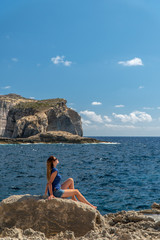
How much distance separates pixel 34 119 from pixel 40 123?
2.78 m

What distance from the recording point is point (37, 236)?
19.5 ft

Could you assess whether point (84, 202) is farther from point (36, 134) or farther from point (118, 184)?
point (36, 134)

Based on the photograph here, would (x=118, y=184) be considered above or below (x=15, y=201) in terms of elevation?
below

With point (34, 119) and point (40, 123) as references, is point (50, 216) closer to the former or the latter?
point (34, 119)

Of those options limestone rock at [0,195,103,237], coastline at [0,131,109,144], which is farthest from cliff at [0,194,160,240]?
coastline at [0,131,109,144]

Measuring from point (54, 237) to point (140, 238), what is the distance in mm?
2225

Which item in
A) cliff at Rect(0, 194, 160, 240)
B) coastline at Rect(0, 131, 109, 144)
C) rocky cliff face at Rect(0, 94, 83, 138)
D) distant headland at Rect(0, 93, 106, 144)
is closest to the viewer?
cliff at Rect(0, 194, 160, 240)

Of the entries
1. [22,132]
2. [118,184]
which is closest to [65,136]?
[22,132]

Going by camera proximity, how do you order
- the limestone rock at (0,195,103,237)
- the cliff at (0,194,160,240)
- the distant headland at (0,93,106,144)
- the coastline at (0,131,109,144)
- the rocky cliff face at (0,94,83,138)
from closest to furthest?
the cliff at (0,194,160,240) → the limestone rock at (0,195,103,237) → the coastline at (0,131,109,144) → the distant headland at (0,93,106,144) → the rocky cliff face at (0,94,83,138)

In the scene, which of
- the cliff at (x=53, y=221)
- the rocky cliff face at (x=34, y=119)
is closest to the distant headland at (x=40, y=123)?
the rocky cliff face at (x=34, y=119)

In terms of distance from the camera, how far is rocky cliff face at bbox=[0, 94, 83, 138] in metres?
90.5

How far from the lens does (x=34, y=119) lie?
91250 mm

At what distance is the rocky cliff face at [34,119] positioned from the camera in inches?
3563

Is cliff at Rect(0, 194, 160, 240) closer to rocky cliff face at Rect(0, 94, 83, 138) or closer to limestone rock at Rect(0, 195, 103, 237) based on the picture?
limestone rock at Rect(0, 195, 103, 237)
